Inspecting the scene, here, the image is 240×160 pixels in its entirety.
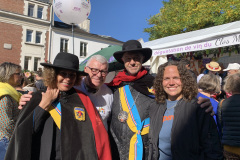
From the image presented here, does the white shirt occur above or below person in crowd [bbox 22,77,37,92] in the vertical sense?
below

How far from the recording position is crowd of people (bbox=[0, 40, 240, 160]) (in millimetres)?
1765

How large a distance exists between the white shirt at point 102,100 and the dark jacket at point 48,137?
1.65 ft

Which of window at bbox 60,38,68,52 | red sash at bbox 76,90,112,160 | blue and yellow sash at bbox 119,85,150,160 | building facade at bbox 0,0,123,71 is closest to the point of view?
red sash at bbox 76,90,112,160

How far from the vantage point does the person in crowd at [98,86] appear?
2.36 meters

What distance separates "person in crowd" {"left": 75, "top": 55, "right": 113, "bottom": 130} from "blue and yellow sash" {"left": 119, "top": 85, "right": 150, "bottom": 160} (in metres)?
0.20

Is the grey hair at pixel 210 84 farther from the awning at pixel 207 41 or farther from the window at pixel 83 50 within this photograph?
the window at pixel 83 50

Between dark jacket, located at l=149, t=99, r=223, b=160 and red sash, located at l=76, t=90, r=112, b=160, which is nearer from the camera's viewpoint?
dark jacket, located at l=149, t=99, r=223, b=160

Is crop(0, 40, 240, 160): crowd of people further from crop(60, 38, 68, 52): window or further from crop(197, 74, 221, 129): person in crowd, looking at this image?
crop(60, 38, 68, 52): window

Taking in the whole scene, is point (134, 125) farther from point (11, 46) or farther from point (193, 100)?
point (11, 46)

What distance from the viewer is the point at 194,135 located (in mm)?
1788

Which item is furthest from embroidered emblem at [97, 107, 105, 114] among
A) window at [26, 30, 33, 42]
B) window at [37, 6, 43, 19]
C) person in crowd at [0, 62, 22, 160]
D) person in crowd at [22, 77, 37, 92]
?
window at [37, 6, 43, 19]

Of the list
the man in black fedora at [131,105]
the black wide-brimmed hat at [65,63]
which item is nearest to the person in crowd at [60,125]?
the black wide-brimmed hat at [65,63]

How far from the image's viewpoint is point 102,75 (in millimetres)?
2379

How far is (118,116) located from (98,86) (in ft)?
1.43
